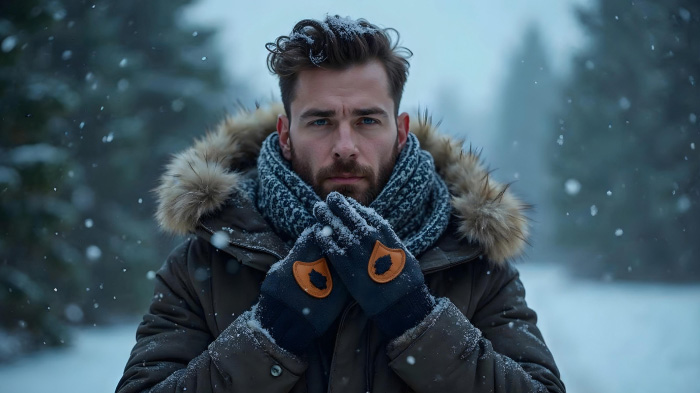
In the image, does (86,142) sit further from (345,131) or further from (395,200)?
(395,200)

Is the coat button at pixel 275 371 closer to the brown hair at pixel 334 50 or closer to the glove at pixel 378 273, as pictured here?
the glove at pixel 378 273

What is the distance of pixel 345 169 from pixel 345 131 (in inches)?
6.3

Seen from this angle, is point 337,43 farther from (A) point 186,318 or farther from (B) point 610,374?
(B) point 610,374

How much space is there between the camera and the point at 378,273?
1955mm

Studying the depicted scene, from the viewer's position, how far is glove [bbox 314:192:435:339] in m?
1.94

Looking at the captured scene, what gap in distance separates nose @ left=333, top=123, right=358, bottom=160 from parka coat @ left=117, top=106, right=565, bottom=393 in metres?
0.43

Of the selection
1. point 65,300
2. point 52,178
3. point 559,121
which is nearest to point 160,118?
point 65,300

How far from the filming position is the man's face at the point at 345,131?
2.34 metres

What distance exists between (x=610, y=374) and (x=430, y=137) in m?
6.81

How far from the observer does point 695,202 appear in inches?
563

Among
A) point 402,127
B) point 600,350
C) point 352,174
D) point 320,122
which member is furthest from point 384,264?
point 600,350

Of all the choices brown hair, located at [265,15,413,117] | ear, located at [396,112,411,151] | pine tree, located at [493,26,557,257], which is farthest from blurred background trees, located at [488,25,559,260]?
brown hair, located at [265,15,413,117]

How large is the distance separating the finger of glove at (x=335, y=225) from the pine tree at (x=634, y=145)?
1340 centimetres

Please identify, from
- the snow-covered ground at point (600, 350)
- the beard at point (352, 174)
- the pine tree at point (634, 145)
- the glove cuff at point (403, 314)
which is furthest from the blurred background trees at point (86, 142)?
the pine tree at point (634, 145)
